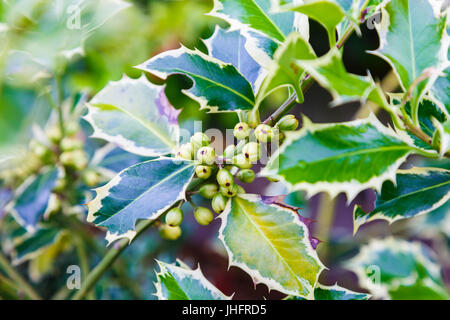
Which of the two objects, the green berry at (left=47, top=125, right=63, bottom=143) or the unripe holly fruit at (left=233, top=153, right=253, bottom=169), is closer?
the unripe holly fruit at (left=233, top=153, right=253, bottom=169)

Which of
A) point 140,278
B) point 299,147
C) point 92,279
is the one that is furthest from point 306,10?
point 140,278

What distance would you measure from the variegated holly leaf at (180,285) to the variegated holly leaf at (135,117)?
0.64 feet

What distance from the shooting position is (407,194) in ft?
2.01

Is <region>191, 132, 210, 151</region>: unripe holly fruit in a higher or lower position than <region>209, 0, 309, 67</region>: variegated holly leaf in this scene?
lower

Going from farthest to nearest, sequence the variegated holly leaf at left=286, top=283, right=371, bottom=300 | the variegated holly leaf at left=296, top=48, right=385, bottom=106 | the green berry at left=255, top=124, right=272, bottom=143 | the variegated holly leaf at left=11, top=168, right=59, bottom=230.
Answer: the variegated holly leaf at left=11, top=168, right=59, bottom=230 < the variegated holly leaf at left=286, top=283, right=371, bottom=300 < the green berry at left=255, top=124, right=272, bottom=143 < the variegated holly leaf at left=296, top=48, right=385, bottom=106

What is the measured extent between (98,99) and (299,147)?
15.6 inches

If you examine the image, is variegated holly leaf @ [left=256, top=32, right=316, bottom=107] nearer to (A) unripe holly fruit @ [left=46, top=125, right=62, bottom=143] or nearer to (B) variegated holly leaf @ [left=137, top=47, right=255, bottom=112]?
(B) variegated holly leaf @ [left=137, top=47, right=255, bottom=112]

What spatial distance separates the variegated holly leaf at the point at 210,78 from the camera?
59 centimetres

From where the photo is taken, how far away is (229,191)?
574mm

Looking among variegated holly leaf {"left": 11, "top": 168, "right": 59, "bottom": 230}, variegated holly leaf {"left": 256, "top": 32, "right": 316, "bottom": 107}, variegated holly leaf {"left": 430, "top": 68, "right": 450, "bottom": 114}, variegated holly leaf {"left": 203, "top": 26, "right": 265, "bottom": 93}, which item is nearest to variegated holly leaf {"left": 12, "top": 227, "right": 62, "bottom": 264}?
variegated holly leaf {"left": 11, "top": 168, "right": 59, "bottom": 230}

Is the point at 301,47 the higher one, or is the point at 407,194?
the point at 301,47

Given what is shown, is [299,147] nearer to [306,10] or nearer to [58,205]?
[306,10]

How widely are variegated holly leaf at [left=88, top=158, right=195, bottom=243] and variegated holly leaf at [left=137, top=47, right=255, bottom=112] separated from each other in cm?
11

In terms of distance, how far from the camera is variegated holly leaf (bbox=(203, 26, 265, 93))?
637 mm
